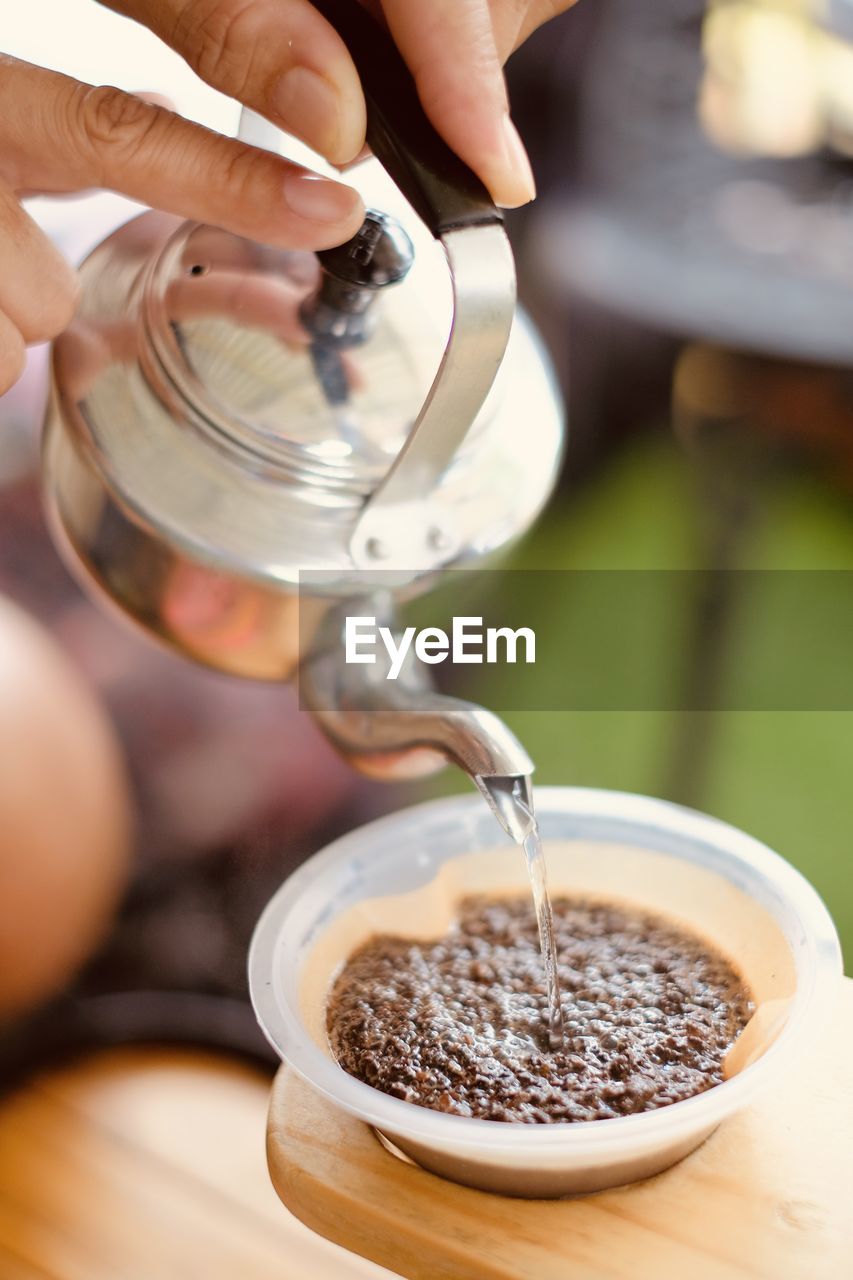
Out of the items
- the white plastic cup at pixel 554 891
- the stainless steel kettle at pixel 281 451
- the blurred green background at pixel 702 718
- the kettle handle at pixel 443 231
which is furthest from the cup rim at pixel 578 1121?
the blurred green background at pixel 702 718

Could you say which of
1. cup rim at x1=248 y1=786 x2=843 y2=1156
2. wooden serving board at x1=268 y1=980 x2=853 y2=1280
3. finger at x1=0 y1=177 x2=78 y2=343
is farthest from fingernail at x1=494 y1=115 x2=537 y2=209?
wooden serving board at x1=268 y1=980 x2=853 y2=1280

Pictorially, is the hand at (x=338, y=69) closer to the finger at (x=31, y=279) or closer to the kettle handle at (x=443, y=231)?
the kettle handle at (x=443, y=231)

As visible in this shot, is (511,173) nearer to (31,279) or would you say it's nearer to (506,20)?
(506,20)

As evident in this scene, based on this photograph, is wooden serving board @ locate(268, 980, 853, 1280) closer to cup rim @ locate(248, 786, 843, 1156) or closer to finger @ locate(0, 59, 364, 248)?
cup rim @ locate(248, 786, 843, 1156)

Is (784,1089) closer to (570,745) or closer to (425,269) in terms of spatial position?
(425,269)

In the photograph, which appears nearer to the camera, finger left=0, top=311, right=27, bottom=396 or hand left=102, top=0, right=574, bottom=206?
hand left=102, top=0, right=574, bottom=206

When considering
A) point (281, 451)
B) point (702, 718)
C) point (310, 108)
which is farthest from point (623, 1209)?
point (702, 718)
